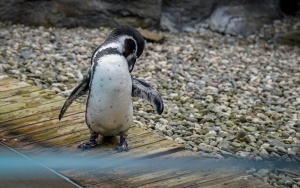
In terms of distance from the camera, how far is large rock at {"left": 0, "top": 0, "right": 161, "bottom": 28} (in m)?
7.32

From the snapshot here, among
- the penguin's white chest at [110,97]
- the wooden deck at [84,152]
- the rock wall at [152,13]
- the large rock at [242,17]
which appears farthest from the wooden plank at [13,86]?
the large rock at [242,17]

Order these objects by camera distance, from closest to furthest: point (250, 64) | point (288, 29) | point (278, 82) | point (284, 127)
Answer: point (284, 127), point (278, 82), point (250, 64), point (288, 29)

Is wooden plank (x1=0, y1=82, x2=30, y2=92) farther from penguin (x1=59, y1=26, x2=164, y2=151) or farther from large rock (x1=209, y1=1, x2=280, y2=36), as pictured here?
large rock (x1=209, y1=1, x2=280, y2=36)

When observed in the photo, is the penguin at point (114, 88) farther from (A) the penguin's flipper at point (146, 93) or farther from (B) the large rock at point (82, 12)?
(B) the large rock at point (82, 12)

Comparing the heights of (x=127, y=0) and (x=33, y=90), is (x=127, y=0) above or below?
above

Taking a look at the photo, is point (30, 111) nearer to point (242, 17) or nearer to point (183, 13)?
point (183, 13)

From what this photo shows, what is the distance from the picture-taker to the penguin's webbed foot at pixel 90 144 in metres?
3.49

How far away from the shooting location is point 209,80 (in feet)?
18.5

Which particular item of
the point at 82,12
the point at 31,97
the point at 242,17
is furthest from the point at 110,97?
the point at 242,17

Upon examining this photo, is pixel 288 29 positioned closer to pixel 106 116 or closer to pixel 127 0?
pixel 127 0

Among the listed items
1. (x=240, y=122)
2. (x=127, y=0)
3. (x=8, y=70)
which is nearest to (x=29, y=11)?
(x=127, y=0)

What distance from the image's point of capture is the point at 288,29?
7945 millimetres

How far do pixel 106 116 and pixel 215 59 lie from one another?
3176mm

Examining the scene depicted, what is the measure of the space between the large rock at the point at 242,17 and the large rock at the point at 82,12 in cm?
75
